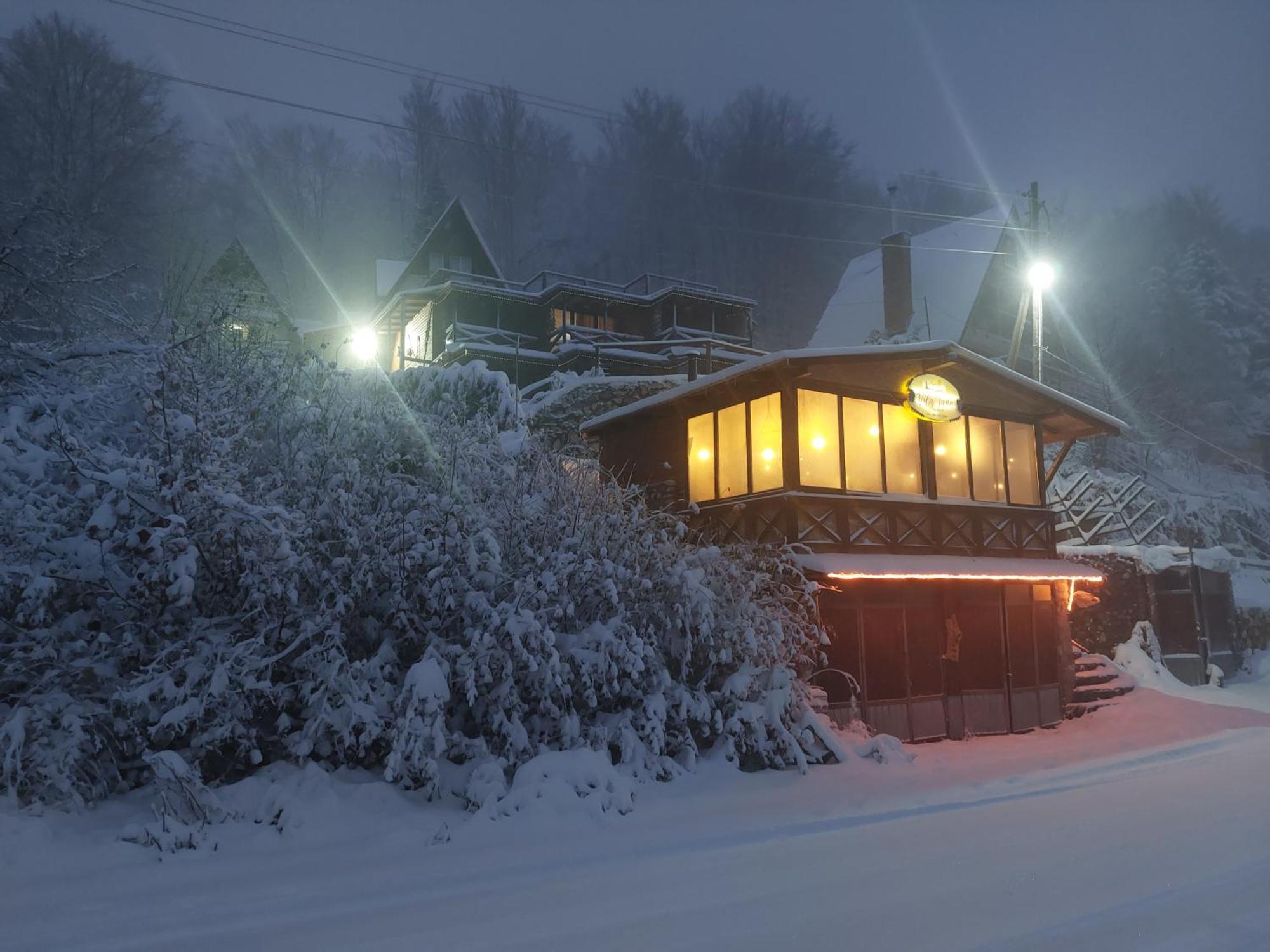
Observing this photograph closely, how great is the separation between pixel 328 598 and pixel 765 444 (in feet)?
27.8

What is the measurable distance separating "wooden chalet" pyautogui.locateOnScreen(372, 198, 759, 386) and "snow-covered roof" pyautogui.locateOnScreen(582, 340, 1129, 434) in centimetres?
1323

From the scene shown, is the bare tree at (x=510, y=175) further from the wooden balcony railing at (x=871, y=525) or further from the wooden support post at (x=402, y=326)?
the wooden balcony railing at (x=871, y=525)

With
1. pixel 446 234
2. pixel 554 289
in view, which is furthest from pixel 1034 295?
pixel 446 234

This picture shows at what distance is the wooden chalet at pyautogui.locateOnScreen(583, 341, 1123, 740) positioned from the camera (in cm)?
1340

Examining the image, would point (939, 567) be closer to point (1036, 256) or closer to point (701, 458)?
point (701, 458)

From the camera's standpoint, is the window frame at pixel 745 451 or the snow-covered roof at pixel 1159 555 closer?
the window frame at pixel 745 451

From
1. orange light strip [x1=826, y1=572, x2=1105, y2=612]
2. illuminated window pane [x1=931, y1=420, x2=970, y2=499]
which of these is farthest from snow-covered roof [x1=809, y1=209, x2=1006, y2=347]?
orange light strip [x1=826, y1=572, x2=1105, y2=612]

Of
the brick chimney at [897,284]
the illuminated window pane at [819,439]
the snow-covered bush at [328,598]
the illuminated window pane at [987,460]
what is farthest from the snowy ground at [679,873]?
the brick chimney at [897,284]

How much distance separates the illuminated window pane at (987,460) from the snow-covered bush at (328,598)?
7220 mm

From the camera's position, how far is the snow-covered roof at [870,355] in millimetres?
13250

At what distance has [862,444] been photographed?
14.4 meters

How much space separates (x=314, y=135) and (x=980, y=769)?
5506 centimetres

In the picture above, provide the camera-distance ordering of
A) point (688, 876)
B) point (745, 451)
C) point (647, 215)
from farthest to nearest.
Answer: point (647, 215), point (745, 451), point (688, 876)

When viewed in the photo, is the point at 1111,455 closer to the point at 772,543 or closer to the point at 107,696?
the point at 772,543
